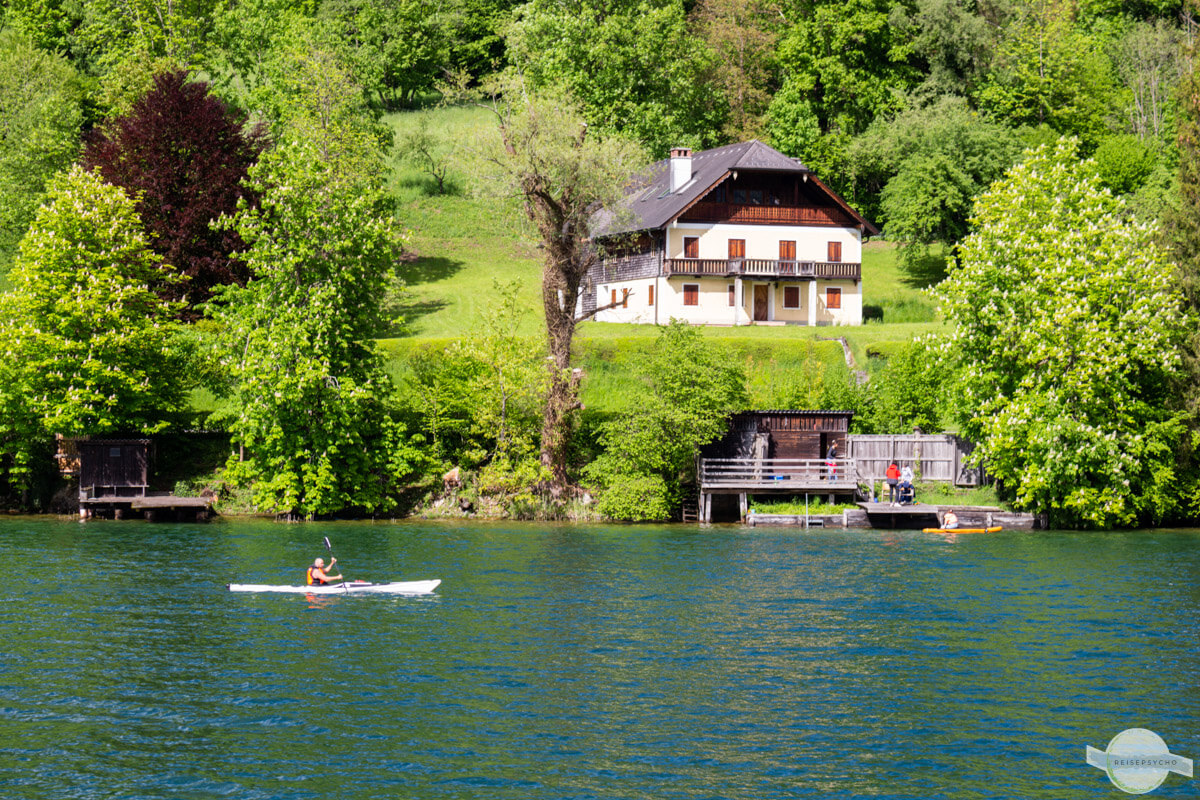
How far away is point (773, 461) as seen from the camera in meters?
55.0

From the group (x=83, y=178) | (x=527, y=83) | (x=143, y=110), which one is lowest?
(x=83, y=178)

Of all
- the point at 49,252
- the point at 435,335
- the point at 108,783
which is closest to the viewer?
the point at 108,783

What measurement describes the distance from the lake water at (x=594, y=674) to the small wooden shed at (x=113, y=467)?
459 inches

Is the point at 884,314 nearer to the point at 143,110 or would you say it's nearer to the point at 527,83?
the point at 527,83

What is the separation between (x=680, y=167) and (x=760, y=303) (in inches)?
454

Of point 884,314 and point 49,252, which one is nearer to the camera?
point 49,252

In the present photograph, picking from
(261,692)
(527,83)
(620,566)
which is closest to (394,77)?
(527,83)

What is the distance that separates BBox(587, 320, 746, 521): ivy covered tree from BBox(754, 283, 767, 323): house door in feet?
81.3

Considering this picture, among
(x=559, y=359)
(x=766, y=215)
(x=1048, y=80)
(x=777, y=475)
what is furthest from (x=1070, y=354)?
(x=1048, y=80)

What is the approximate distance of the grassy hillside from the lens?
6344 cm

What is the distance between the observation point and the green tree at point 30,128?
257 feet

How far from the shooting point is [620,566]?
41.5 m

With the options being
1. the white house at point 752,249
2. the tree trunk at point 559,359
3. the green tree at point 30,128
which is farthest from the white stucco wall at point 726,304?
the green tree at point 30,128

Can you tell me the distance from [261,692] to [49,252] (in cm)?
3806
